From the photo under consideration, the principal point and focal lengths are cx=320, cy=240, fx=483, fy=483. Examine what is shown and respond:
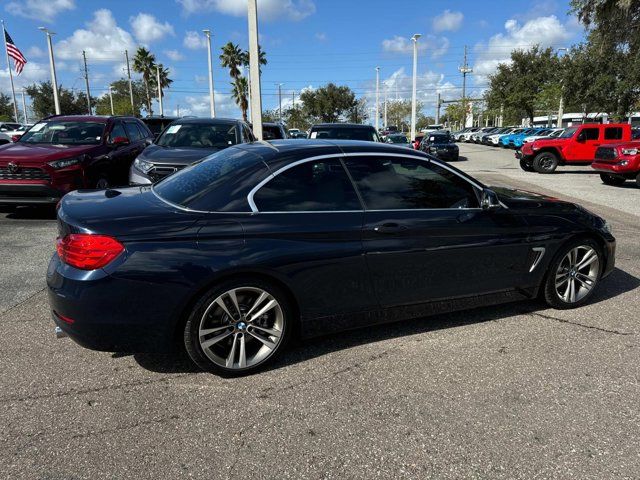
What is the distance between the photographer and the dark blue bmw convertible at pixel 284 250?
2998mm

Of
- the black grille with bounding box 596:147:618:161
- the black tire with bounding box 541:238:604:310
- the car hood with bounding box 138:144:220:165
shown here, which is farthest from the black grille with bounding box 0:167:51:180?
the black grille with bounding box 596:147:618:161

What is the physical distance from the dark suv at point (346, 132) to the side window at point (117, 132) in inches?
162

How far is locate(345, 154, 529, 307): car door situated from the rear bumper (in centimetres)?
Answer: 628

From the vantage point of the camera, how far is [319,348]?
3777 millimetres

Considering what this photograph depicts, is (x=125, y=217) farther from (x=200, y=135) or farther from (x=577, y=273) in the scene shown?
(x=200, y=135)

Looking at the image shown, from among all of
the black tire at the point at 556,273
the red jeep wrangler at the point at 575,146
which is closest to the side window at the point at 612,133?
the red jeep wrangler at the point at 575,146

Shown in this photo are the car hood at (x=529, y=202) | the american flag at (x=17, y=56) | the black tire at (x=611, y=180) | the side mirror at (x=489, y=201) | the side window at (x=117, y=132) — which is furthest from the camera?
the american flag at (x=17, y=56)

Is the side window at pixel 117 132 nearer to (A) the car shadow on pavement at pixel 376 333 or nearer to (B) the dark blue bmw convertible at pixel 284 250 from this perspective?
(B) the dark blue bmw convertible at pixel 284 250

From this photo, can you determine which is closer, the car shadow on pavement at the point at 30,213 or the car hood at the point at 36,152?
the car hood at the point at 36,152

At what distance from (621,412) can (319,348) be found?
6.68 feet

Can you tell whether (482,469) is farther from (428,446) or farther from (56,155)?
(56,155)

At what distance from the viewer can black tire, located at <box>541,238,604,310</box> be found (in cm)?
443

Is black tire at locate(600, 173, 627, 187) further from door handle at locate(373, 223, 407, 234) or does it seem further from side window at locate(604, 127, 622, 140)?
door handle at locate(373, 223, 407, 234)

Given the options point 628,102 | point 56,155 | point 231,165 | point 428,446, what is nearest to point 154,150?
point 56,155
